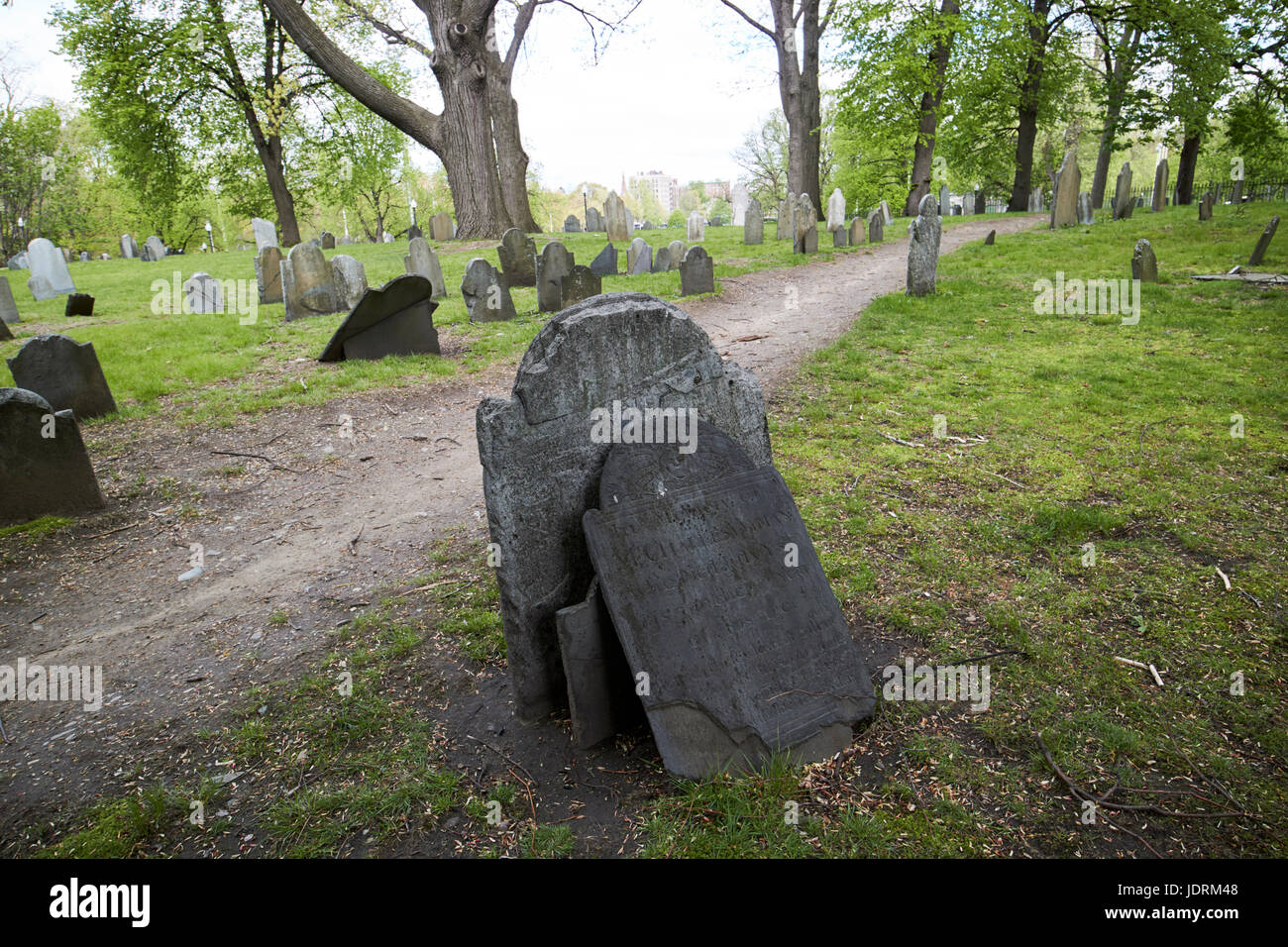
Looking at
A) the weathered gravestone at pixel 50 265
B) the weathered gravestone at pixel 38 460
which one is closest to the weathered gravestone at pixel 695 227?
the weathered gravestone at pixel 50 265

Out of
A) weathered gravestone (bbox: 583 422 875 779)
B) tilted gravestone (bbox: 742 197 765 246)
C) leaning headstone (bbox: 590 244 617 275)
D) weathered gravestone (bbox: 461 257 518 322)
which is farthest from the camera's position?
tilted gravestone (bbox: 742 197 765 246)

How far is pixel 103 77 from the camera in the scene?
23641 millimetres

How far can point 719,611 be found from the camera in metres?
3.00

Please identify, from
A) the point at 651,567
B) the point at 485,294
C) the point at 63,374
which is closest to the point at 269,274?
the point at 485,294

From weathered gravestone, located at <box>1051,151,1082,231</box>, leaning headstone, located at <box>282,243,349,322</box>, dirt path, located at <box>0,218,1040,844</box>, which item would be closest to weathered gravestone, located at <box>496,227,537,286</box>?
leaning headstone, located at <box>282,243,349,322</box>

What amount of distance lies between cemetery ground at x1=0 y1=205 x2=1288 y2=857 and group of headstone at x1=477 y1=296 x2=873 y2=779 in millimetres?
211

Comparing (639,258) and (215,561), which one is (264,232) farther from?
(215,561)

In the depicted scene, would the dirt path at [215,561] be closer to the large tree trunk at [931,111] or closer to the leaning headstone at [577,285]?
the leaning headstone at [577,285]

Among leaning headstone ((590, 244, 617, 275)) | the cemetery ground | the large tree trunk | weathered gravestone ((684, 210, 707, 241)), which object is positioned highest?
the large tree trunk

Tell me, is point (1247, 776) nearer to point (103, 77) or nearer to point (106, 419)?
point (106, 419)

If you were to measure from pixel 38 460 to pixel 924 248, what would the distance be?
11960mm

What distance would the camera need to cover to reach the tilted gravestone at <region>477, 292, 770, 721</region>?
3.03 meters

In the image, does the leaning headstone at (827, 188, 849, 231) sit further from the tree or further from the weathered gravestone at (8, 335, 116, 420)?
the weathered gravestone at (8, 335, 116, 420)

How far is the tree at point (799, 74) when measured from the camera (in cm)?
2375
